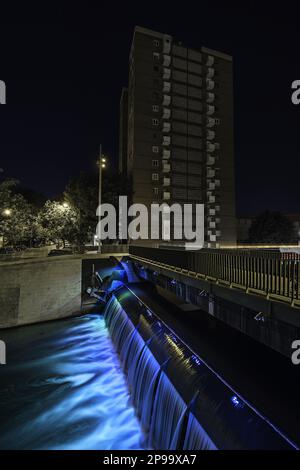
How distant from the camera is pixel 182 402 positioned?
673 centimetres

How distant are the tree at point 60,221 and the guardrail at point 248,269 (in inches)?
1097

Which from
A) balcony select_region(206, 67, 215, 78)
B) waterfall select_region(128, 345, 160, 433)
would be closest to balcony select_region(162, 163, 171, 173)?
balcony select_region(206, 67, 215, 78)

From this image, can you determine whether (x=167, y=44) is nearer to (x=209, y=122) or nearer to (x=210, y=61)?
(x=210, y=61)

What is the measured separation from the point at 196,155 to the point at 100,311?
4166 cm

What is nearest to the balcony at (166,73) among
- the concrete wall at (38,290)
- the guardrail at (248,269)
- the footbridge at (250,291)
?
the concrete wall at (38,290)

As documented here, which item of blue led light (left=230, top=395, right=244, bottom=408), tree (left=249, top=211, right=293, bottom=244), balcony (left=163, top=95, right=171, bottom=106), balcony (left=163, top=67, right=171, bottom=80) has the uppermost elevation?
balcony (left=163, top=67, right=171, bottom=80)

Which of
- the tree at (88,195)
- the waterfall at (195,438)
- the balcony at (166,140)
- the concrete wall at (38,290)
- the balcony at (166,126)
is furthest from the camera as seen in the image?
the balcony at (166,126)

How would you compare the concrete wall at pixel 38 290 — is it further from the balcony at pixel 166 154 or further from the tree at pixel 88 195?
the balcony at pixel 166 154

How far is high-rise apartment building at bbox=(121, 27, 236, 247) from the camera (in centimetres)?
4803

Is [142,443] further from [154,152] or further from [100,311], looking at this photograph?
[154,152]

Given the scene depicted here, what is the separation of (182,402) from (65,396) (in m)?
6.15

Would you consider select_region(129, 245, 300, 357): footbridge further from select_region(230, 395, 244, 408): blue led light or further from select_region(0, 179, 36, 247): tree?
select_region(0, 179, 36, 247): tree

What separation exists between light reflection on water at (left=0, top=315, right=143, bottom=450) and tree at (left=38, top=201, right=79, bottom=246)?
23.6 metres

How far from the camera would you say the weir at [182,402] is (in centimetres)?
541
